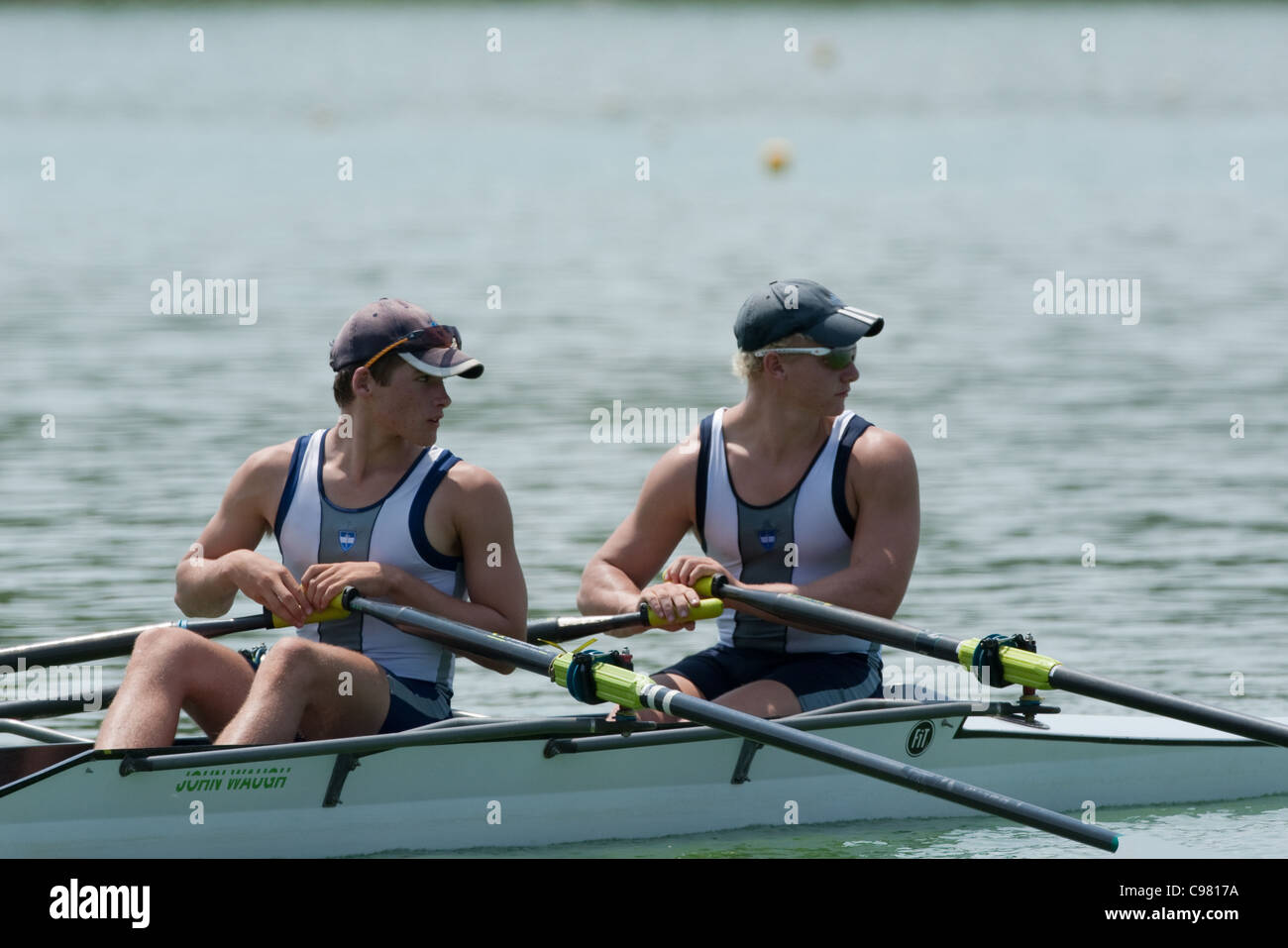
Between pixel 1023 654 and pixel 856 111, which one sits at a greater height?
pixel 856 111

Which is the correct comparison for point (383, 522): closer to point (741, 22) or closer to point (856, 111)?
point (856, 111)

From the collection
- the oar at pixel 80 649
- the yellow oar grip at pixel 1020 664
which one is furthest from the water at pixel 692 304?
the oar at pixel 80 649

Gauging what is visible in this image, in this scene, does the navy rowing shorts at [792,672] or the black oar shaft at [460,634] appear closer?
the black oar shaft at [460,634]

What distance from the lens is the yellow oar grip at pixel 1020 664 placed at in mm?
7211

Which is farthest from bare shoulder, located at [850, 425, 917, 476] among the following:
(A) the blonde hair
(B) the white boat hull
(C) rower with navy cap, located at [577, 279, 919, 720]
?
(B) the white boat hull

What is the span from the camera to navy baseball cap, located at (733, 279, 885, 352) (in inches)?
294

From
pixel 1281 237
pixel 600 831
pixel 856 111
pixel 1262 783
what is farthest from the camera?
pixel 856 111

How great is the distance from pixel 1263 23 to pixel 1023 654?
7249cm

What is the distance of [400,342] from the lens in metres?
6.86

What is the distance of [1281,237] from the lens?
27016 mm

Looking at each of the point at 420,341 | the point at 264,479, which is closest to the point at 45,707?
the point at 264,479

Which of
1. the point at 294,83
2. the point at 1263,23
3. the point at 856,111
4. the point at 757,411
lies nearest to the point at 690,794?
the point at 757,411

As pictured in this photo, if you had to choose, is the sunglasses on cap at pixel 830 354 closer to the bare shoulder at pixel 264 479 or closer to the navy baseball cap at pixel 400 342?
the navy baseball cap at pixel 400 342
